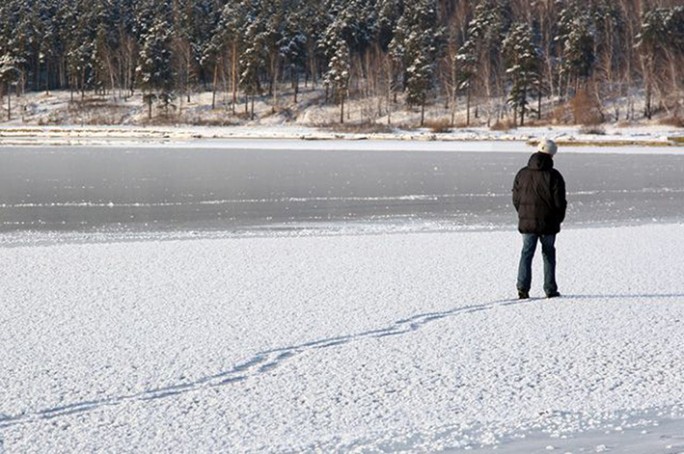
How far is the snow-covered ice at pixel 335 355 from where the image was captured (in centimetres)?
482

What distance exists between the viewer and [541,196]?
27.9 feet

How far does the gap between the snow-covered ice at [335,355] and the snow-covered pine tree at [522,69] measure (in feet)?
203

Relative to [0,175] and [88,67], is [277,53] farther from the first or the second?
[0,175]

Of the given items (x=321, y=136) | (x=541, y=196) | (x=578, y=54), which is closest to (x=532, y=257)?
(x=541, y=196)

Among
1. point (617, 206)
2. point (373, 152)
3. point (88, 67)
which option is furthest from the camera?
point (88, 67)

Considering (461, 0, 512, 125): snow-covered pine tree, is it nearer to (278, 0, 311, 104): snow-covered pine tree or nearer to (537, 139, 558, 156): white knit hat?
(278, 0, 311, 104): snow-covered pine tree

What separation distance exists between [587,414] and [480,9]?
3682 inches

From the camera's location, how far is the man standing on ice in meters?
8.43

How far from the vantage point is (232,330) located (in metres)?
7.26

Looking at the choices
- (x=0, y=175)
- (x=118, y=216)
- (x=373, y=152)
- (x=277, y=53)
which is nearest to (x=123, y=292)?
(x=118, y=216)

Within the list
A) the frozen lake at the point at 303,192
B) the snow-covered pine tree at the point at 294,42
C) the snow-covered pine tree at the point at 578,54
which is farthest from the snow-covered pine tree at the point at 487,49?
the frozen lake at the point at 303,192

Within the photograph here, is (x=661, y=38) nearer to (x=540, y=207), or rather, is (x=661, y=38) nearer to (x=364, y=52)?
(x=364, y=52)

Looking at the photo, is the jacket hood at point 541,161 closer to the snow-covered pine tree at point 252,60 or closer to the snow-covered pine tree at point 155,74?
the snow-covered pine tree at point 252,60

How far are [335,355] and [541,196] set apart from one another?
10.4 ft
